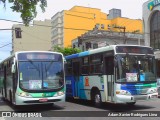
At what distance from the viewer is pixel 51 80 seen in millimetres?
15109

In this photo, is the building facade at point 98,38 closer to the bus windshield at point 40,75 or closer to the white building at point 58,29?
the bus windshield at point 40,75

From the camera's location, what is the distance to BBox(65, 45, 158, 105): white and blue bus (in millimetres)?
13820

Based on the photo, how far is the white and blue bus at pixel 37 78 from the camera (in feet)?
47.6

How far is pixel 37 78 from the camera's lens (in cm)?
1480

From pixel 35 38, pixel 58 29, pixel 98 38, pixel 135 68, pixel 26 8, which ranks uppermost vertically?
pixel 58 29

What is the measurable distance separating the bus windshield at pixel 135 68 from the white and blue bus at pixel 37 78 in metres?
3.07

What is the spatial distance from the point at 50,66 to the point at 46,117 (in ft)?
10.7

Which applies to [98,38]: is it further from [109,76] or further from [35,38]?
[35,38]

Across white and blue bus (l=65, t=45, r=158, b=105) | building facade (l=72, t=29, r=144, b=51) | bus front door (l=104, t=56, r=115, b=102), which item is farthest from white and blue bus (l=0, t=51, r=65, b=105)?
building facade (l=72, t=29, r=144, b=51)

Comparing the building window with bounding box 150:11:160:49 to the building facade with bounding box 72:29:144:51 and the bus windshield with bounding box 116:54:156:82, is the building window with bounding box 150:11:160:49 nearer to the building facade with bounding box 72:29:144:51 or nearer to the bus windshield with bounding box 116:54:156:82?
the building facade with bounding box 72:29:144:51

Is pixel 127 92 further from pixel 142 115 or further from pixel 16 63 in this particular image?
pixel 16 63

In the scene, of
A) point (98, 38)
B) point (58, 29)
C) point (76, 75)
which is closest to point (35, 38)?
point (58, 29)

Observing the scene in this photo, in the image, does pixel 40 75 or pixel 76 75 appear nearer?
pixel 40 75

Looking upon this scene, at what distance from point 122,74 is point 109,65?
0.92 meters
